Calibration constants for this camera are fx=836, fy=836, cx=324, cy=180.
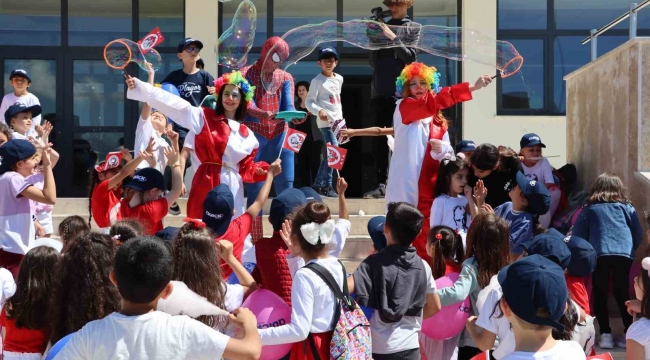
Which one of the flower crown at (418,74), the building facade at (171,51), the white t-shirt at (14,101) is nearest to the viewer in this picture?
the flower crown at (418,74)

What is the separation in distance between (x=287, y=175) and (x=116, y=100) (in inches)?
224

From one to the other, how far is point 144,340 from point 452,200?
12.8 feet

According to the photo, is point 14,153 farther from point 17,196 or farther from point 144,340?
point 144,340

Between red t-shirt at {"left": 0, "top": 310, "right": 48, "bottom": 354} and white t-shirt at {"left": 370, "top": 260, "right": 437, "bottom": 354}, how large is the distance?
1.60m

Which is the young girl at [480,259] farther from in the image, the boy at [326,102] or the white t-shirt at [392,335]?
the boy at [326,102]

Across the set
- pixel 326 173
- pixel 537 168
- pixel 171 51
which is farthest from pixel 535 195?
pixel 171 51

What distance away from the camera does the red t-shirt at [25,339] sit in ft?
13.1

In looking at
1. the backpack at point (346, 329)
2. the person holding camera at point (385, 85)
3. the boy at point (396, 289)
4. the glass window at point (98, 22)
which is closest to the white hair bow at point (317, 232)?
the backpack at point (346, 329)

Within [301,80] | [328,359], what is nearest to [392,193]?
[328,359]

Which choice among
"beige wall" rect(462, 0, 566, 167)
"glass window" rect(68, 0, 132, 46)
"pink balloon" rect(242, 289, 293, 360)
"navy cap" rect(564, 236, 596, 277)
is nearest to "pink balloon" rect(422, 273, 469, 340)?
"navy cap" rect(564, 236, 596, 277)

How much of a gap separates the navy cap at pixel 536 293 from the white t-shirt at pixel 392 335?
1.40 metres

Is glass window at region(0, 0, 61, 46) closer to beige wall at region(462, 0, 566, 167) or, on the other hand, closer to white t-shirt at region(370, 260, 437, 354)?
beige wall at region(462, 0, 566, 167)

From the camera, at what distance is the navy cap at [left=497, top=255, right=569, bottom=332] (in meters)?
2.78

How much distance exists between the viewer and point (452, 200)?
6.23 metres
